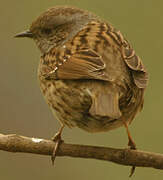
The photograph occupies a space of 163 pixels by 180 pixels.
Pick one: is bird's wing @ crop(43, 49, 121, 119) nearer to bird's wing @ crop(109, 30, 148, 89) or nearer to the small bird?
the small bird

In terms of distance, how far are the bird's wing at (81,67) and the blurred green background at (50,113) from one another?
7.54 feet

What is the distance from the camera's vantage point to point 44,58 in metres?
6.71

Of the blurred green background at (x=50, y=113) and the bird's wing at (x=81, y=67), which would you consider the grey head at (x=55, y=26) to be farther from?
the blurred green background at (x=50, y=113)

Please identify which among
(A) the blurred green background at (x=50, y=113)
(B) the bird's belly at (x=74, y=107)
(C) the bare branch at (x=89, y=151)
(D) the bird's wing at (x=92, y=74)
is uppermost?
(D) the bird's wing at (x=92, y=74)

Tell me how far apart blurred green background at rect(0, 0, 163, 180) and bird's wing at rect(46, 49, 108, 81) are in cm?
230

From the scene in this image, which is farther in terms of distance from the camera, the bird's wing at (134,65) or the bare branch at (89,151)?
the bird's wing at (134,65)

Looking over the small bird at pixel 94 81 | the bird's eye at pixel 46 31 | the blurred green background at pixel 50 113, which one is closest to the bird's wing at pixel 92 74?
the small bird at pixel 94 81

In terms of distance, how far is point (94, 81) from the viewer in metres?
5.76

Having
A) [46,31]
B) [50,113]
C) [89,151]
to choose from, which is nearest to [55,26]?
[46,31]

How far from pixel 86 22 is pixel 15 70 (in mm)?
2334

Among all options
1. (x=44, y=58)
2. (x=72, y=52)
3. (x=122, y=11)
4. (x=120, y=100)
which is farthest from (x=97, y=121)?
(x=122, y=11)

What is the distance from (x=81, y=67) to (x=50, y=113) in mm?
3135

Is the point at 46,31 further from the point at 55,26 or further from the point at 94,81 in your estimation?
the point at 94,81

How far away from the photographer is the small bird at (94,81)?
571 centimetres
